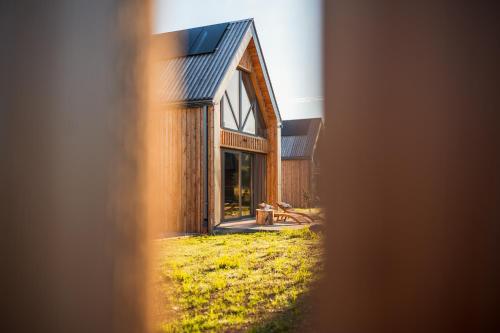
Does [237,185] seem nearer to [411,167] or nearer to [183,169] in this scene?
[183,169]

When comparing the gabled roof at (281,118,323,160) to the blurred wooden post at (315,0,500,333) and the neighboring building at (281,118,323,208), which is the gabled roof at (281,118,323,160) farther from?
the blurred wooden post at (315,0,500,333)

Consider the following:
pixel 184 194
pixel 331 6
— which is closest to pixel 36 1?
pixel 331 6

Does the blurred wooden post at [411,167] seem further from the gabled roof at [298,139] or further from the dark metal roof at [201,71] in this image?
the gabled roof at [298,139]

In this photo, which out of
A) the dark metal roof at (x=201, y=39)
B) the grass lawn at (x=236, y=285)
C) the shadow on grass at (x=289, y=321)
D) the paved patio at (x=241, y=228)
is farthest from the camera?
the dark metal roof at (x=201, y=39)

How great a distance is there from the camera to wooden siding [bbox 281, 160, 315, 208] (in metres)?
18.2

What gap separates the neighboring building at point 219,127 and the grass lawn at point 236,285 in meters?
2.98

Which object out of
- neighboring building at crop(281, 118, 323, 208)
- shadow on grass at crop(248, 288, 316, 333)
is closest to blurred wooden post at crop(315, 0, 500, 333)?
shadow on grass at crop(248, 288, 316, 333)

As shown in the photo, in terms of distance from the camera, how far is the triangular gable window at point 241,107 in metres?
11.4

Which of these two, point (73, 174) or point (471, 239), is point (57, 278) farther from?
point (471, 239)

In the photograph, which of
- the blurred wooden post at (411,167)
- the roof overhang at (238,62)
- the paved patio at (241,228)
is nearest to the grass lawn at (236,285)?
the blurred wooden post at (411,167)

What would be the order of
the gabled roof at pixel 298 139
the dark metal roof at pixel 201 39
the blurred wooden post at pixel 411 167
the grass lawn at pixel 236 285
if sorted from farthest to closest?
the gabled roof at pixel 298 139 < the dark metal roof at pixel 201 39 < the grass lawn at pixel 236 285 < the blurred wooden post at pixel 411 167

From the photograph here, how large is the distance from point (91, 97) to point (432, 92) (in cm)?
118

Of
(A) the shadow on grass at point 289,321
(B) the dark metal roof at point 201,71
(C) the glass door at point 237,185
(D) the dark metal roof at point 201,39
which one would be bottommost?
(A) the shadow on grass at point 289,321

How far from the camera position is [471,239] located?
106 cm
